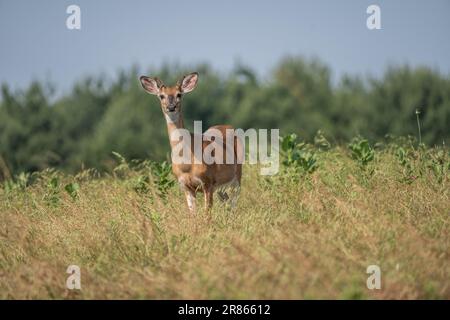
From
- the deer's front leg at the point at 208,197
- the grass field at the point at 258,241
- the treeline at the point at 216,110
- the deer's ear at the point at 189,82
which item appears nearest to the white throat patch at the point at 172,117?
the deer's ear at the point at 189,82

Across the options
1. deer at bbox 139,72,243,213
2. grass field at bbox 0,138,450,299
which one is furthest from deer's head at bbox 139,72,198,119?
grass field at bbox 0,138,450,299

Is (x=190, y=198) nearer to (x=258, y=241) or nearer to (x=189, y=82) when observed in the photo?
(x=189, y=82)

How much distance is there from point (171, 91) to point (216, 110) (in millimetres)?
30089

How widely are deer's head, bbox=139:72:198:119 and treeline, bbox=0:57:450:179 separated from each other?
2137 centimetres

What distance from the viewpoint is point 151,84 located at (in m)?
9.31

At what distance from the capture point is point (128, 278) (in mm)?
5883

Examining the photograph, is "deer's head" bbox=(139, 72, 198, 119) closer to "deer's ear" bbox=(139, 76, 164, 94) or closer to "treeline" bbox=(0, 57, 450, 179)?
"deer's ear" bbox=(139, 76, 164, 94)

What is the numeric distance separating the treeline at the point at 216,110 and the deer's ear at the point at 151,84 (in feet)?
70.4

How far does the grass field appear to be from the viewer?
5316mm

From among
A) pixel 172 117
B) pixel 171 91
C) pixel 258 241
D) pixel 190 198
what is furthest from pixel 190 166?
pixel 258 241

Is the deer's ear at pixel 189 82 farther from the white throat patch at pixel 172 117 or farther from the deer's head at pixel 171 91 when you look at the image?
the white throat patch at pixel 172 117

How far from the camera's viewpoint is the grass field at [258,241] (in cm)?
532
